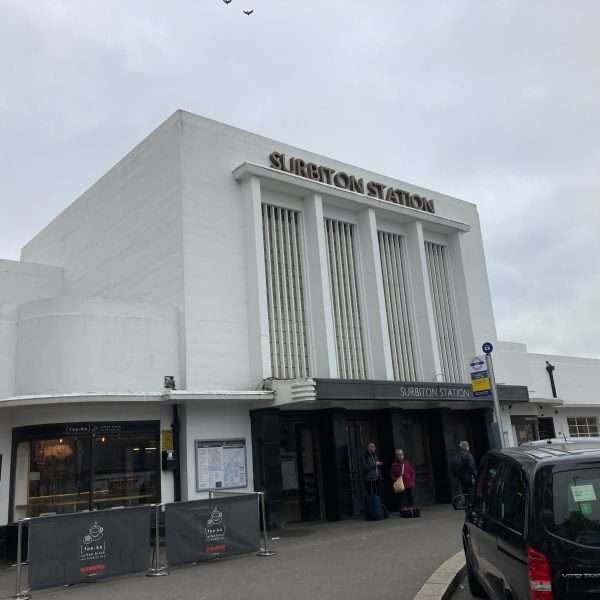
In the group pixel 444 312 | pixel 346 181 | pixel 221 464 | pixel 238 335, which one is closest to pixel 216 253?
pixel 238 335

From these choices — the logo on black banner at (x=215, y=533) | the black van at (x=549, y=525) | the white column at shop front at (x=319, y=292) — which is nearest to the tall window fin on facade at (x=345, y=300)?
the white column at shop front at (x=319, y=292)

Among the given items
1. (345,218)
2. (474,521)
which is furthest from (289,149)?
(474,521)

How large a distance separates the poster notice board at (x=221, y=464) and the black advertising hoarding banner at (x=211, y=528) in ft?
10.7

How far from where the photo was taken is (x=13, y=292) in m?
18.2

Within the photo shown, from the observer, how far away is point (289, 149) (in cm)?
1764

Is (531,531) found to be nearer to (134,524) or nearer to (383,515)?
(134,524)

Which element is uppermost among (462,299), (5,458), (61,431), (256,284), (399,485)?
(462,299)

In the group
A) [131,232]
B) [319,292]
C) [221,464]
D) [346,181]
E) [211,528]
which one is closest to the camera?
[211,528]

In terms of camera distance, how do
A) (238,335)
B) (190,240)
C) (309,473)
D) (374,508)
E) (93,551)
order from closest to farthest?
(93,551) < (190,240) < (374,508) < (238,335) < (309,473)

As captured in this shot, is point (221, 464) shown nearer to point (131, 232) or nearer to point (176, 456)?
point (176, 456)

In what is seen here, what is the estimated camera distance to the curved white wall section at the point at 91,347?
13.3 meters

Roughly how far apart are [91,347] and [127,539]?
5098 mm

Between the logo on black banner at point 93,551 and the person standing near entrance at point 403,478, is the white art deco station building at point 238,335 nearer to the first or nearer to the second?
the person standing near entrance at point 403,478

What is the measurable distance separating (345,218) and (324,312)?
11.3ft
